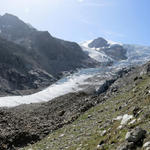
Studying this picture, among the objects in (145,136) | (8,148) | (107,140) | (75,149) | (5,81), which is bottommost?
(5,81)

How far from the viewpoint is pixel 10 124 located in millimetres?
30844

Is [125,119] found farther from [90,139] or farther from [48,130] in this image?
[48,130]

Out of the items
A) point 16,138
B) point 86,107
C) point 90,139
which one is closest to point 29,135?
point 16,138

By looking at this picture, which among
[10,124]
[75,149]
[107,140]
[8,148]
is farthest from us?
[10,124]

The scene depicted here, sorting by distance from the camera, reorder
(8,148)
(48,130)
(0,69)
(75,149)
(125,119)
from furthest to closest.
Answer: (0,69) < (48,130) < (8,148) < (125,119) < (75,149)

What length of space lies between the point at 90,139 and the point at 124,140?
376 cm

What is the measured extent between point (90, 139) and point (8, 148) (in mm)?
11487

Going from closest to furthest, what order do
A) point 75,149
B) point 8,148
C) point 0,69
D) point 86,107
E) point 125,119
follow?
point 75,149 < point 125,119 < point 8,148 < point 86,107 < point 0,69

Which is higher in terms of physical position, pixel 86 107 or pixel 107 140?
pixel 107 140

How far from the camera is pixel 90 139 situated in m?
15.3

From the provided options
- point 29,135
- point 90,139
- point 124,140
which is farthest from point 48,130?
point 124,140

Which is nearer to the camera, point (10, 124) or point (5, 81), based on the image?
point (10, 124)

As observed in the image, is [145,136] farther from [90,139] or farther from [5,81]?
[5,81]

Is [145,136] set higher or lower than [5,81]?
higher
